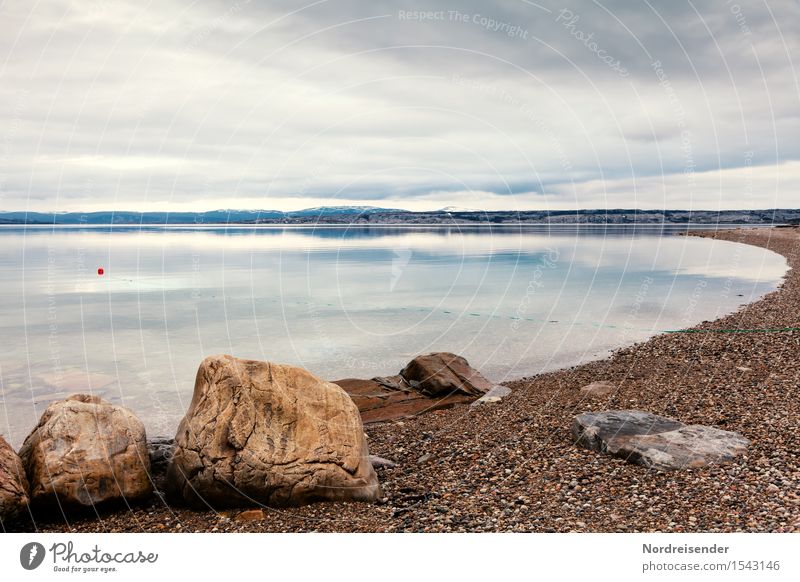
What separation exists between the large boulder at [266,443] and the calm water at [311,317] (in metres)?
4.76

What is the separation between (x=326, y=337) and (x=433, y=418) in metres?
10.3

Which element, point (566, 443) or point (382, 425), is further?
point (382, 425)

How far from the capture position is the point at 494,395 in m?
15.8

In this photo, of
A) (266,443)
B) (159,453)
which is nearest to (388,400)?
(159,453)

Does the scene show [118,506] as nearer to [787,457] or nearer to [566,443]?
[566,443]

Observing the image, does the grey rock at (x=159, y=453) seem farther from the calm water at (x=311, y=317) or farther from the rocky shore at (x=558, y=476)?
the calm water at (x=311, y=317)

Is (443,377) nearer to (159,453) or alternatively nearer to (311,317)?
(159,453)

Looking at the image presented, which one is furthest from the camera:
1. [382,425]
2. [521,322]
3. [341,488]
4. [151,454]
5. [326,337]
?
[521,322]

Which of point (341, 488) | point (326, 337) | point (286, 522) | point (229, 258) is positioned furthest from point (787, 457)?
point (229, 258)

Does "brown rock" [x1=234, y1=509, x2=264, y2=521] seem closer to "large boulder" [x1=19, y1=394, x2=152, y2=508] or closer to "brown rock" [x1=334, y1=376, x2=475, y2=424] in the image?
"large boulder" [x1=19, y1=394, x2=152, y2=508]

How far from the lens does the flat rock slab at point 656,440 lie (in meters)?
9.04

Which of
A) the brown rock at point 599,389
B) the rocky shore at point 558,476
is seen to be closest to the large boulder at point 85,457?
the rocky shore at point 558,476

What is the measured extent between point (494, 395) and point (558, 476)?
22.1 feet

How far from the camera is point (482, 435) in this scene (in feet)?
38.3
